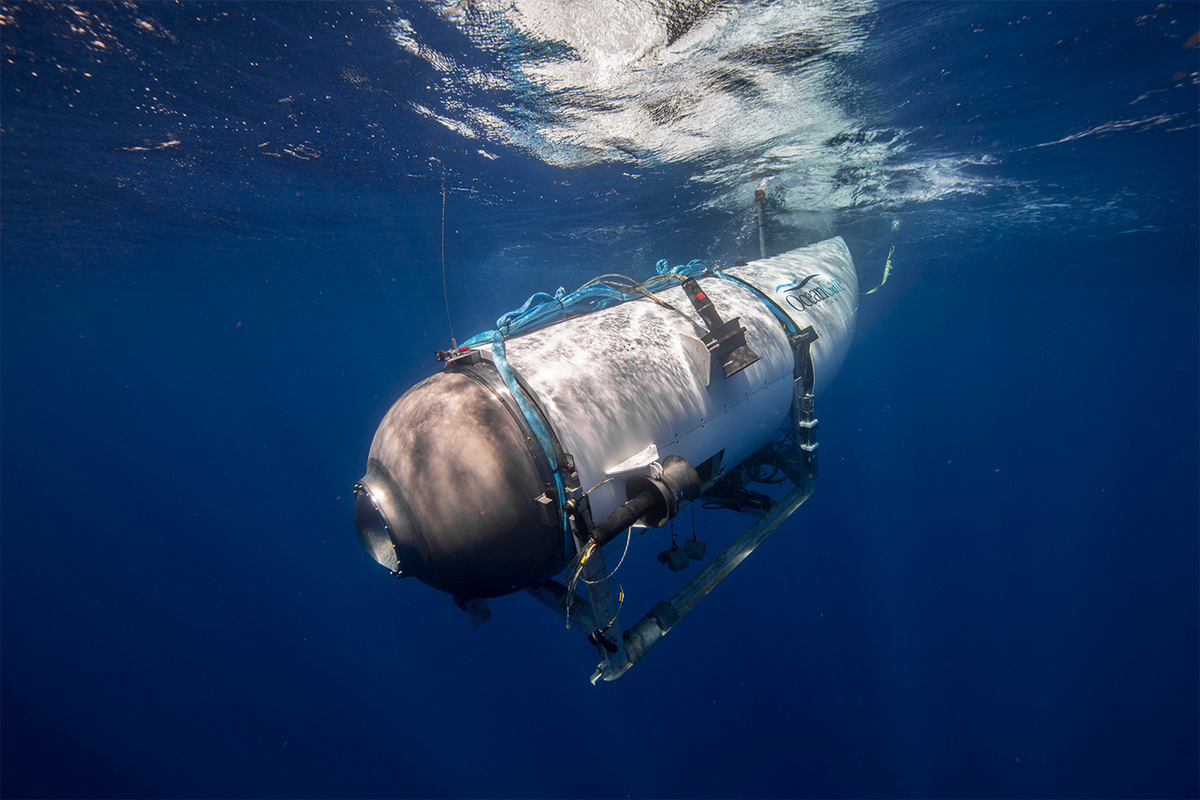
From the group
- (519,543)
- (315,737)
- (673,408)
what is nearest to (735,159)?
(673,408)

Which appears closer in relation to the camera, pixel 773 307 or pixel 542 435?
pixel 542 435

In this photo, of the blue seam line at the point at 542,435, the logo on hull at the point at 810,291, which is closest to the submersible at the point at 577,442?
the blue seam line at the point at 542,435

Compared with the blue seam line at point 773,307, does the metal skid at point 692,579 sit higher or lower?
lower

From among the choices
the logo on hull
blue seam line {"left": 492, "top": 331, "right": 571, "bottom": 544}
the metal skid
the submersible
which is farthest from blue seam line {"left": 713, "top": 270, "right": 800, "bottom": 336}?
blue seam line {"left": 492, "top": 331, "right": 571, "bottom": 544}

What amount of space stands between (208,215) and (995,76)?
16.6 metres

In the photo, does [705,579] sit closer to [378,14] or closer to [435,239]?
[378,14]

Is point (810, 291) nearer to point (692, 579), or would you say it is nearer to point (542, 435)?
point (692, 579)

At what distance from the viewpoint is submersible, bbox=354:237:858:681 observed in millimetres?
→ 2555

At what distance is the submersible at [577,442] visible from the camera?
2555 millimetres

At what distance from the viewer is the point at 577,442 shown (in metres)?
2.77

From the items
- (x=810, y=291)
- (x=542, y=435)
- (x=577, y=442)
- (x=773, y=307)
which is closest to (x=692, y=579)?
(x=577, y=442)

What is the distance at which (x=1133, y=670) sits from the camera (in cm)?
1565

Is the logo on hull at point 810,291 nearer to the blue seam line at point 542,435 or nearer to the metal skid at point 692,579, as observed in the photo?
the metal skid at point 692,579

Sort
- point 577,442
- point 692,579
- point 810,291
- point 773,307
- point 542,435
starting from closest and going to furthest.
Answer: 1. point 542,435
2. point 577,442
3. point 692,579
4. point 773,307
5. point 810,291
